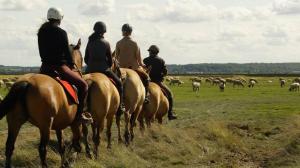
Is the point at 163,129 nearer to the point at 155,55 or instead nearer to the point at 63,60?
the point at 155,55

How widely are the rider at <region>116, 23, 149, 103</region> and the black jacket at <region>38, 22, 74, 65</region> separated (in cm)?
552

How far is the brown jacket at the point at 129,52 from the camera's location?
1576cm

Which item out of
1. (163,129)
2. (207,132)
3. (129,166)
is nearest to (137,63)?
(163,129)

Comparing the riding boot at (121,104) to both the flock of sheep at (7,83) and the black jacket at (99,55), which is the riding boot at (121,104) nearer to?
the black jacket at (99,55)

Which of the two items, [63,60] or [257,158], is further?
[257,158]

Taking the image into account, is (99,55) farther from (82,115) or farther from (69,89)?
(69,89)

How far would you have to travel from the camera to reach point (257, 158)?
1471 cm

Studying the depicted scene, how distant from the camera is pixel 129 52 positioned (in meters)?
15.8

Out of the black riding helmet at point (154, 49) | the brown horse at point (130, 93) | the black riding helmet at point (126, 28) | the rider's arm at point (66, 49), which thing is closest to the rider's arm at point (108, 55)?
the brown horse at point (130, 93)

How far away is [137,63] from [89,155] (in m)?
4.75

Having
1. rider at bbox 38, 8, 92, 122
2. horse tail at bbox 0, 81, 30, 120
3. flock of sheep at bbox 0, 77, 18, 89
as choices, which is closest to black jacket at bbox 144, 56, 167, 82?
rider at bbox 38, 8, 92, 122

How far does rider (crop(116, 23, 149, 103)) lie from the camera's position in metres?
15.7

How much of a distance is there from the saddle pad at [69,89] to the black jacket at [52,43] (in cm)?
43

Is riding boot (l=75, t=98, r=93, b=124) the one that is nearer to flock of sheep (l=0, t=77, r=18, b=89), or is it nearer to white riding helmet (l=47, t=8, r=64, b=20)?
white riding helmet (l=47, t=8, r=64, b=20)
